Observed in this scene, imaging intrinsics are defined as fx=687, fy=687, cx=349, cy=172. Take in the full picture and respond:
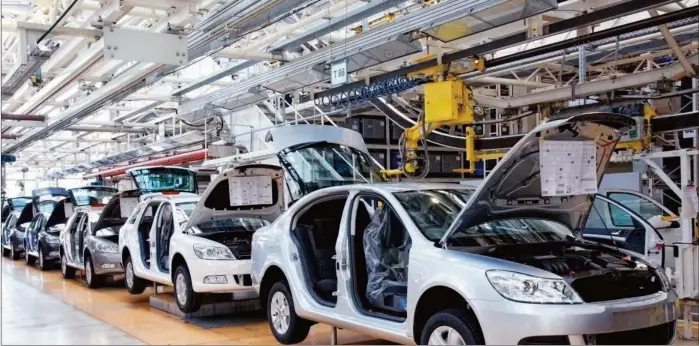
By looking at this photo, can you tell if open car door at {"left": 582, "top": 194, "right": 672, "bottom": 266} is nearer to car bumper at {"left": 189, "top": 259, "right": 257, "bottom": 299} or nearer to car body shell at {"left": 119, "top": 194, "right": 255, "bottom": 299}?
car bumper at {"left": 189, "top": 259, "right": 257, "bottom": 299}

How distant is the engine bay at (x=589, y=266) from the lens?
4172 mm

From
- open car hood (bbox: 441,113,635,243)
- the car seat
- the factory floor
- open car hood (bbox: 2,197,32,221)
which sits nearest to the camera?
open car hood (bbox: 441,113,635,243)

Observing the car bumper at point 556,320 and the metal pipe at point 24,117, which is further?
the metal pipe at point 24,117

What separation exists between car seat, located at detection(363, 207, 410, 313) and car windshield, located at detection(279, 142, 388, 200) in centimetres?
236

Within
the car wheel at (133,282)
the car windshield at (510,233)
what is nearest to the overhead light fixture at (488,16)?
the car windshield at (510,233)

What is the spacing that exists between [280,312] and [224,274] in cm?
135

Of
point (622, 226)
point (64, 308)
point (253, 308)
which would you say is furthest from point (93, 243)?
point (622, 226)

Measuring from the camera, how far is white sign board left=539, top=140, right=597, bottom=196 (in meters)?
4.58

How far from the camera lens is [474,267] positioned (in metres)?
4.15

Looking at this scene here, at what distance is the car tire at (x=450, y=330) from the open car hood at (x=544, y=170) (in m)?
0.54

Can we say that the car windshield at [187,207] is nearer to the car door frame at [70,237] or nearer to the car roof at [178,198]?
the car roof at [178,198]

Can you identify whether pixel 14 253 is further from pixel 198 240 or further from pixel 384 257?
pixel 384 257

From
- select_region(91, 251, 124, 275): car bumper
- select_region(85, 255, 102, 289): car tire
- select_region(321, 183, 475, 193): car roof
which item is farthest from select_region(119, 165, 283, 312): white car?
select_region(321, 183, 475, 193): car roof

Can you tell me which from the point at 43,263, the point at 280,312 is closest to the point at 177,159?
the point at 43,263
